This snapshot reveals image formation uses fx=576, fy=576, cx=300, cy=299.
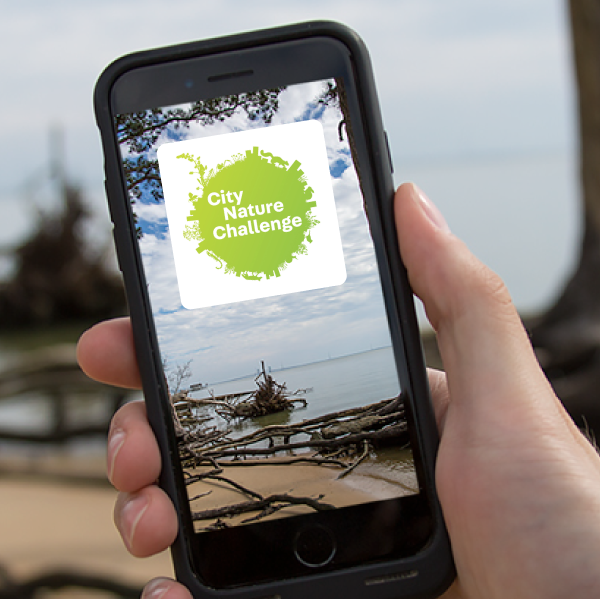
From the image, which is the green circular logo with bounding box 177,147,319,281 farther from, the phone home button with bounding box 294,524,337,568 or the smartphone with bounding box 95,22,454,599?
the phone home button with bounding box 294,524,337,568

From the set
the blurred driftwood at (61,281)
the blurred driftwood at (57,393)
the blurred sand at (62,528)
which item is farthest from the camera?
the blurred driftwood at (61,281)

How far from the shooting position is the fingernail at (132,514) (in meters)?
0.63

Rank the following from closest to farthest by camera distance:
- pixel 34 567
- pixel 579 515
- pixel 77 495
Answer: pixel 579 515, pixel 34 567, pixel 77 495

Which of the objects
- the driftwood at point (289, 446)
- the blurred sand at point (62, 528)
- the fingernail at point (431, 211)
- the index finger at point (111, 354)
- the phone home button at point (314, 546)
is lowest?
the blurred sand at point (62, 528)

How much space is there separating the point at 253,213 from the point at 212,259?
0.22 feet

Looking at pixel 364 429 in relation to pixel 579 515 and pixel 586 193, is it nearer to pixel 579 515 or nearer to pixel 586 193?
pixel 579 515

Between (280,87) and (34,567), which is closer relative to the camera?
(280,87)

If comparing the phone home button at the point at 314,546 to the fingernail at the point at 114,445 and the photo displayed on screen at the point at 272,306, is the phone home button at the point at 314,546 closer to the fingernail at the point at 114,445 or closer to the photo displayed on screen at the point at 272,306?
the photo displayed on screen at the point at 272,306

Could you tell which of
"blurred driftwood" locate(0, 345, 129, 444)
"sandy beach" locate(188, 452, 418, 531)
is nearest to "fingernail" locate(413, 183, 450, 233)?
"sandy beach" locate(188, 452, 418, 531)

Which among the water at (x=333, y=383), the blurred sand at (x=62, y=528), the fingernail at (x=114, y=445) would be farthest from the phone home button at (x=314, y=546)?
the blurred sand at (x=62, y=528)

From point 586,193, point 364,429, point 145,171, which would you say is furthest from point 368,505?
point 586,193

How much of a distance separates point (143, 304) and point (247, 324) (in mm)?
120

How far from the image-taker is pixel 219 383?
2.06 ft

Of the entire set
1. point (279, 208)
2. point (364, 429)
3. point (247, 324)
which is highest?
point (279, 208)
